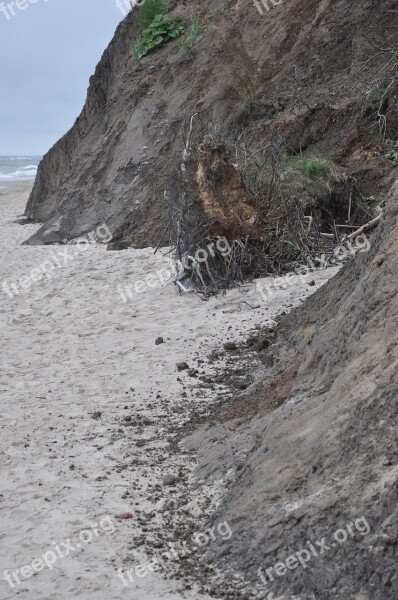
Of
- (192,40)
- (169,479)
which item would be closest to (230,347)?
(169,479)

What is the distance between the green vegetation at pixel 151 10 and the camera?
14.0 metres

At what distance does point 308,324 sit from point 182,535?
208 cm

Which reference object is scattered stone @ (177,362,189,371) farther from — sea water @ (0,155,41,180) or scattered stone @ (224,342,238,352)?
sea water @ (0,155,41,180)

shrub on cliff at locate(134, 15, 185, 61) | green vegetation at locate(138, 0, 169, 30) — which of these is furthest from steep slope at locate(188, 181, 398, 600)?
green vegetation at locate(138, 0, 169, 30)

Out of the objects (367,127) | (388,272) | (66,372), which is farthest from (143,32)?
(388,272)

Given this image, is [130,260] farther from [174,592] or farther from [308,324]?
[174,592]

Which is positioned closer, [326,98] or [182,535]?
[182,535]

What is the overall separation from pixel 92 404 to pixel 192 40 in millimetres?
9642

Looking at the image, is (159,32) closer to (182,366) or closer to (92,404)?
(182,366)

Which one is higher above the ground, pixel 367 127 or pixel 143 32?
pixel 143 32

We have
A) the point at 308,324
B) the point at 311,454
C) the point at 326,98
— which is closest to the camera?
the point at 311,454

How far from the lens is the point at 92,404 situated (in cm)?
503

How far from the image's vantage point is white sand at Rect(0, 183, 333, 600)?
310 cm

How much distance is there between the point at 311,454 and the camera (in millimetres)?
2979
